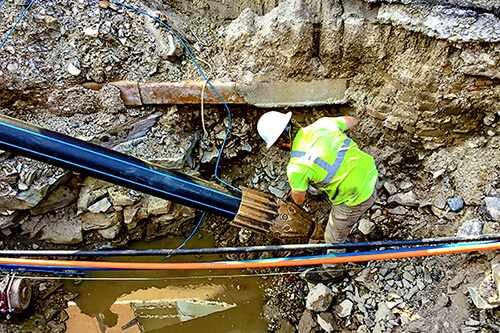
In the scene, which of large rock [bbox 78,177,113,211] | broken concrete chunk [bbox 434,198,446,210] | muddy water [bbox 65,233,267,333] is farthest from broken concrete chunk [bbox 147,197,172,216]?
broken concrete chunk [bbox 434,198,446,210]

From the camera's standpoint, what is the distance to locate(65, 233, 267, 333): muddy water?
11.7 feet

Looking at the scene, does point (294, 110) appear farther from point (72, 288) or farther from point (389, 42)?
point (72, 288)

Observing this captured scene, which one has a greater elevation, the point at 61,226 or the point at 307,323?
the point at 61,226

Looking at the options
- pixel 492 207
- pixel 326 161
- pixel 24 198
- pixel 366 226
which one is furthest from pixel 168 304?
pixel 492 207

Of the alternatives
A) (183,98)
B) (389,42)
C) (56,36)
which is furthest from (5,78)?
(389,42)

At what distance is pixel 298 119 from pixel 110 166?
6.30 feet

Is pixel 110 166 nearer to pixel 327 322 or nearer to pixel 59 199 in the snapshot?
pixel 59 199

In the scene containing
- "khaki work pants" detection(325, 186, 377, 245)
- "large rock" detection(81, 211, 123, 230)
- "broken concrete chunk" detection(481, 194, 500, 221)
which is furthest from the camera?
"large rock" detection(81, 211, 123, 230)

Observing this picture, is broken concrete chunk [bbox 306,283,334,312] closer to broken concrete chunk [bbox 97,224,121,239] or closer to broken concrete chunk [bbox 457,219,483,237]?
broken concrete chunk [bbox 457,219,483,237]

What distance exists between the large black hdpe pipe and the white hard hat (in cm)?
64

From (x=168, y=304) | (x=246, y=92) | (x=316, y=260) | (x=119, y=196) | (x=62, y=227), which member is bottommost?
(x=168, y=304)

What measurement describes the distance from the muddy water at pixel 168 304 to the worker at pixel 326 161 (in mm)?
1516

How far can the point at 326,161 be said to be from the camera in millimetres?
2631

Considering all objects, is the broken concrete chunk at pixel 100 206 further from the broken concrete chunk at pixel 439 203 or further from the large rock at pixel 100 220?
the broken concrete chunk at pixel 439 203
